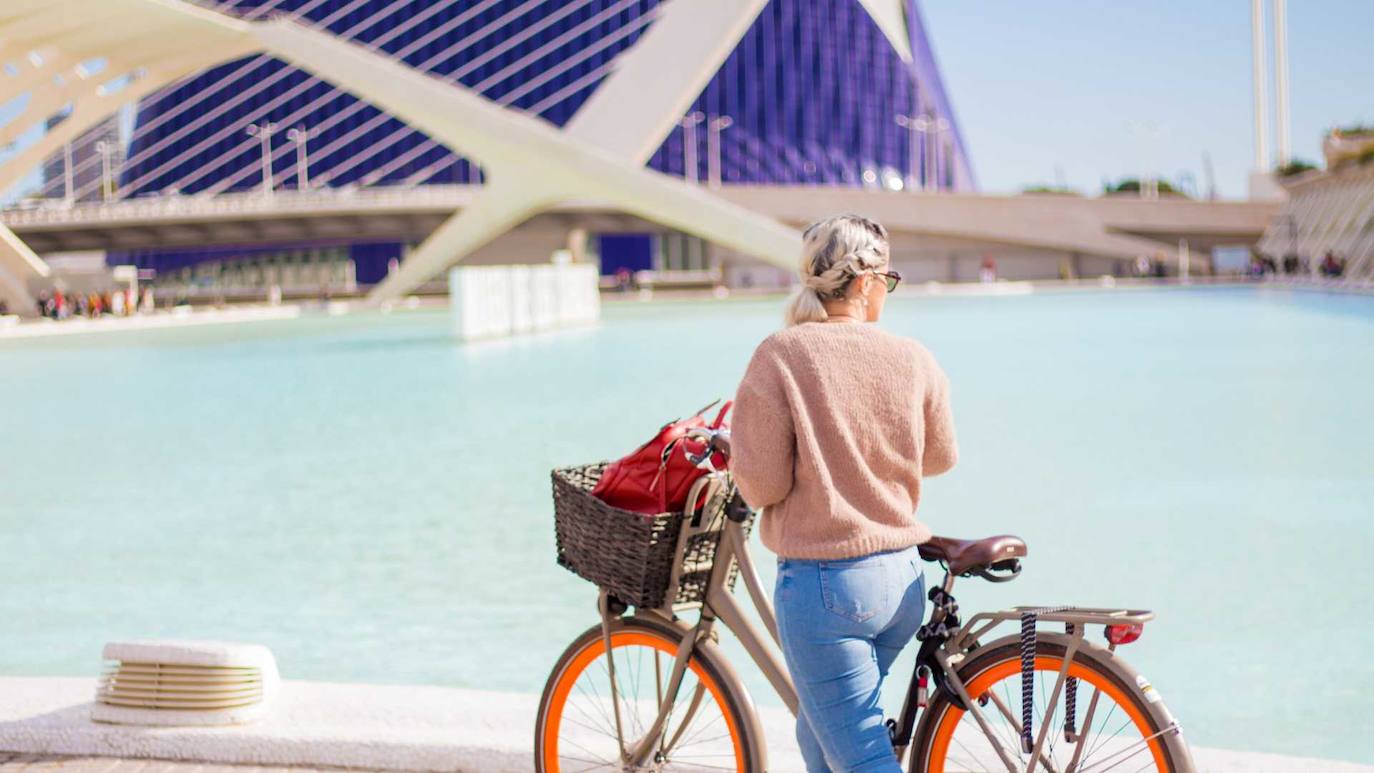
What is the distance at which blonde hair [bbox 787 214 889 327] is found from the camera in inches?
99.0

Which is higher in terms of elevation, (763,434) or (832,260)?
(832,260)

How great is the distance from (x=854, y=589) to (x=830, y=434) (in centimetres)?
25

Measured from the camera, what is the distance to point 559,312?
33.6 m

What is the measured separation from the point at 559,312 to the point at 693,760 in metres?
30.8

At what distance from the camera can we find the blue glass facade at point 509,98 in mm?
70688

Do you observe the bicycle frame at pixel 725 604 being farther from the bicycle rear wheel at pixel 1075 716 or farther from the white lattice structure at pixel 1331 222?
the white lattice structure at pixel 1331 222

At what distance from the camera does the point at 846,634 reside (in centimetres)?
249

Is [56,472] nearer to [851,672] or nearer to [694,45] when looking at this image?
[851,672]

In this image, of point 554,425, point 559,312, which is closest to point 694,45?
point 559,312

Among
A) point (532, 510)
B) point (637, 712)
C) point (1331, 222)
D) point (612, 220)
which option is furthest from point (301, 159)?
point (637, 712)

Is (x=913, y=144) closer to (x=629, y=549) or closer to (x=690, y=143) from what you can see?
(x=690, y=143)

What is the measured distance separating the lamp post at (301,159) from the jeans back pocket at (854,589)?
6766 centimetres

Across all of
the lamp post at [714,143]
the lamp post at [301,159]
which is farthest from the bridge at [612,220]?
the lamp post at [714,143]

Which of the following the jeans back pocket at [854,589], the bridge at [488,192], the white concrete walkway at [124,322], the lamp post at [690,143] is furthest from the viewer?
the lamp post at [690,143]
